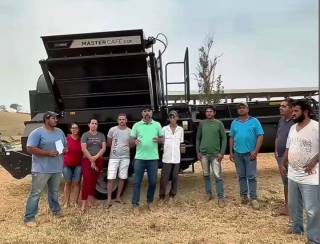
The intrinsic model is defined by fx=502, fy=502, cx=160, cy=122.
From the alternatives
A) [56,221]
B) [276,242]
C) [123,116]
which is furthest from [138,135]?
[276,242]

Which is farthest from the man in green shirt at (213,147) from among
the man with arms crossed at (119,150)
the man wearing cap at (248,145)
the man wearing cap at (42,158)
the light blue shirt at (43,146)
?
the light blue shirt at (43,146)

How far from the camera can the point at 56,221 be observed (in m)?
8.06

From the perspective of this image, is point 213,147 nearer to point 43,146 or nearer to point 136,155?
point 136,155

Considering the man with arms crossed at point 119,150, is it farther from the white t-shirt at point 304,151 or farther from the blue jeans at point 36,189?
the white t-shirt at point 304,151

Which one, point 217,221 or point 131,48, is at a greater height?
point 131,48

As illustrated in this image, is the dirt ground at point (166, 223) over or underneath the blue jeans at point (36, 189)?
underneath

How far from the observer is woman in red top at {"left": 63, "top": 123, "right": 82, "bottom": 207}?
9094 millimetres

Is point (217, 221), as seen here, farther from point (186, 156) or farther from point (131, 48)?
point (131, 48)

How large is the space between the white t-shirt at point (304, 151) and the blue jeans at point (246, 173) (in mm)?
2569

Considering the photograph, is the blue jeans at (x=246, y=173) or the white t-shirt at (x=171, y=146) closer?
the blue jeans at (x=246, y=173)

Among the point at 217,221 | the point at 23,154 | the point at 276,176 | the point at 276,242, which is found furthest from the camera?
the point at 276,176

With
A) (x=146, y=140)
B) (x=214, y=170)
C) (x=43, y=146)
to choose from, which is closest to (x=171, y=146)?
(x=146, y=140)

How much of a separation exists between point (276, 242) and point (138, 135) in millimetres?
3325

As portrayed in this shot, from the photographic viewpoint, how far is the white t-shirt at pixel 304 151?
5.93 meters
